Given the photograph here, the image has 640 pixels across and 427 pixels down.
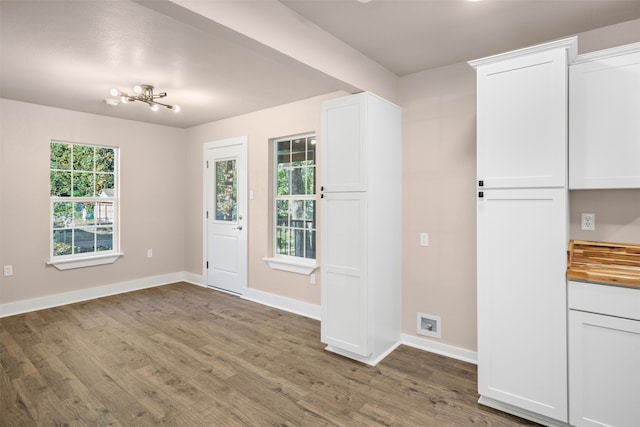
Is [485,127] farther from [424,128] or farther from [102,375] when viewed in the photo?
[102,375]

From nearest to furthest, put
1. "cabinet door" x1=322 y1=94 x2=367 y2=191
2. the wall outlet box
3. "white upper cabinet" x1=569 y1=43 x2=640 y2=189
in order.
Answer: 1. "white upper cabinet" x1=569 y1=43 x2=640 y2=189
2. "cabinet door" x1=322 y1=94 x2=367 y2=191
3. the wall outlet box

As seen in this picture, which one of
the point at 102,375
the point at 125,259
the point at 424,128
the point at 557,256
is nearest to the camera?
the point at 557,256

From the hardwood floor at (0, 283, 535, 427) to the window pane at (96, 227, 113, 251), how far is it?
4.13 feet

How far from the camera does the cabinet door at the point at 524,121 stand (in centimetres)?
199

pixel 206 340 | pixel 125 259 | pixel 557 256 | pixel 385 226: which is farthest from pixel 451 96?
pixel 125 259

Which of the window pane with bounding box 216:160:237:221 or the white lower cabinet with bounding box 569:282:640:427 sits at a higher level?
the window pane with bounding box 216:160:237:221

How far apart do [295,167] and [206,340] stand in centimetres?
217

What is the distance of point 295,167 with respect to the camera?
165 inches

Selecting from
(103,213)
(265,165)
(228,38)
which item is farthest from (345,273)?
(103,213)

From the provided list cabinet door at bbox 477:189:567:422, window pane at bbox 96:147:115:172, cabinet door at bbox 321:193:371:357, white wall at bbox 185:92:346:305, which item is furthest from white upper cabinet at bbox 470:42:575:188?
window pane at bbox 96:147:115:172

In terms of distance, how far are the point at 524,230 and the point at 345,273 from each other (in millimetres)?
1397

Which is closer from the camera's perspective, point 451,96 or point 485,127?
point 485,127

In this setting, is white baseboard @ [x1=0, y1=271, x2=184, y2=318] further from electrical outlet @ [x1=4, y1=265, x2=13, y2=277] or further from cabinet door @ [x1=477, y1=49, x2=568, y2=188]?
cabinet door @ [x1=477, y1=49, x2=568, y2=188]

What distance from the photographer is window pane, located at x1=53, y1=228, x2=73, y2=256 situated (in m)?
4.44
